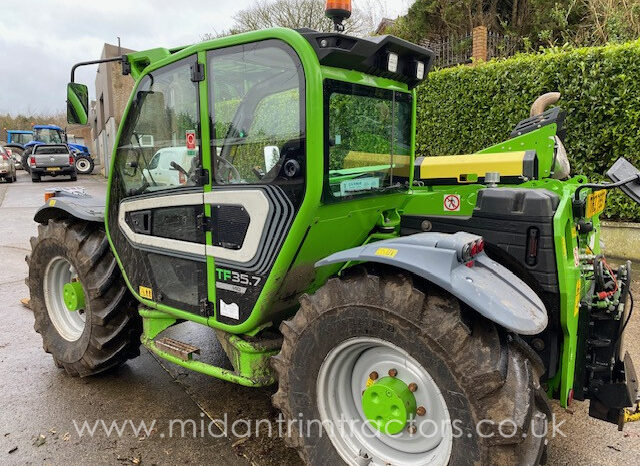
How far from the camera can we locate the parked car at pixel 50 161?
20.6 meters

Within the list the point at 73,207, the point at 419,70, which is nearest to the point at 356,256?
the point at 419,70

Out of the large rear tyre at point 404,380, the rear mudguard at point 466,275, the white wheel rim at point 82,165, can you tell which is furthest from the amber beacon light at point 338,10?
the white wheel rim at point 82,165

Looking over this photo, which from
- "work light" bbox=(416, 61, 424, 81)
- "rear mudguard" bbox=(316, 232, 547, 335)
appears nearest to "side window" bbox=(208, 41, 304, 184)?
"rear mudguard" bbox=(316, 232, 547, 335)

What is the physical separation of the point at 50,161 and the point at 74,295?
19893 mm

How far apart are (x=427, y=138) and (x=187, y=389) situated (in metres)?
6.05

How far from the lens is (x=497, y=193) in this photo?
2.32m

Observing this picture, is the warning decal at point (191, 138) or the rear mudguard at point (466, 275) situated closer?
the rear mudguard at point (466, 275)

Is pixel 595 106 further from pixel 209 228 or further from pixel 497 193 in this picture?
pixel 209 228

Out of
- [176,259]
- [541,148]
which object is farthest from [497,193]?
[176,259]

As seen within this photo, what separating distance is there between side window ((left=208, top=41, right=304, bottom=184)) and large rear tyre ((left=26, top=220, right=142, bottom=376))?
1.38m

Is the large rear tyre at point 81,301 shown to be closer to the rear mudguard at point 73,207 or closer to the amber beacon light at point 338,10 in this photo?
the rear mudguard at point 73,207

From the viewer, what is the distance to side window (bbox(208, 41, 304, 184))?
2260mm

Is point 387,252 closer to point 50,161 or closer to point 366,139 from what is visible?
point 366,139

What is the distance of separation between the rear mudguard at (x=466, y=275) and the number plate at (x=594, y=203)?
2.71 feet
